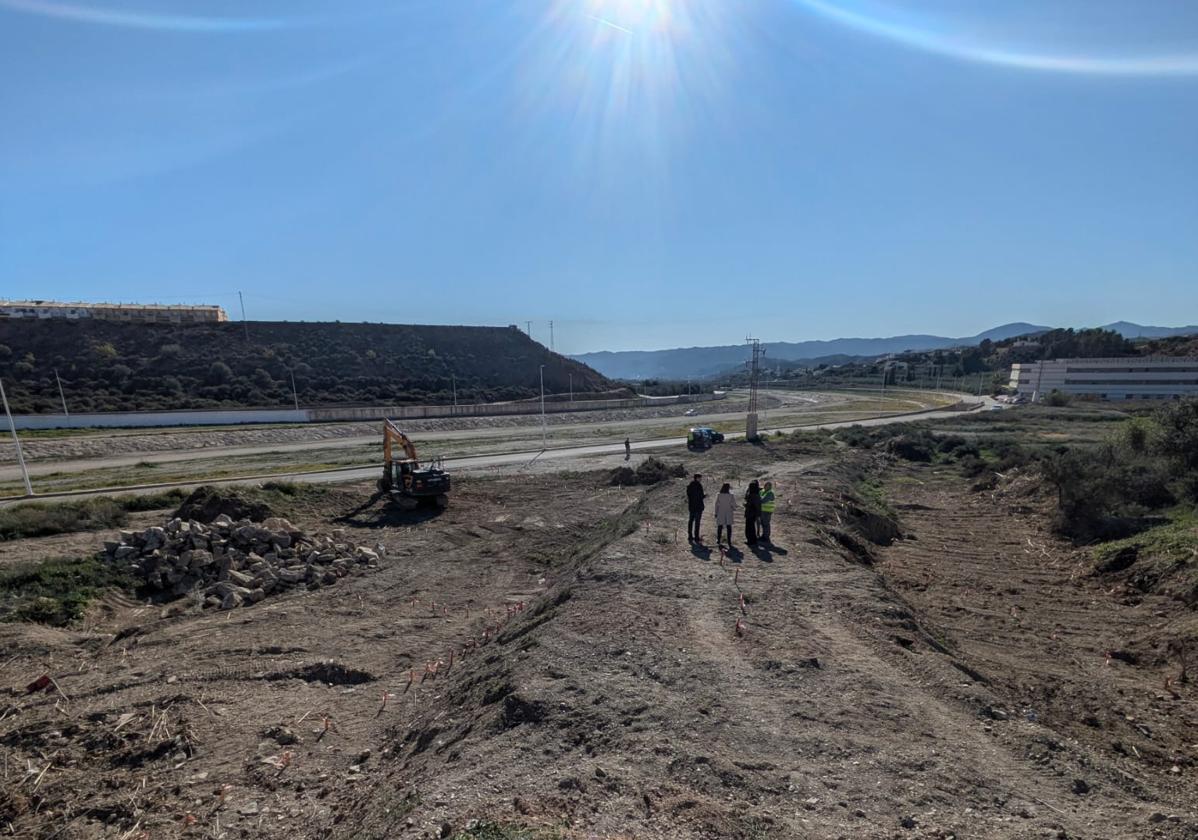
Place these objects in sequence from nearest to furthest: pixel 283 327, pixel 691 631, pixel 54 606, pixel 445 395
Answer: pixel 691 631 < pixel 54 606 < pixel 445 395 < pixel 283 327

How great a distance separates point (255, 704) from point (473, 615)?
5.11 meters

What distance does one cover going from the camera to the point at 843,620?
10.1 m

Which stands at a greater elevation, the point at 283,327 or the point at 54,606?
the point at 283,327

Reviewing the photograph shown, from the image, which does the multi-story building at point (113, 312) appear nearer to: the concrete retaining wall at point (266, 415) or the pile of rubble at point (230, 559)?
the concrete retaining wall at point (266, 415)

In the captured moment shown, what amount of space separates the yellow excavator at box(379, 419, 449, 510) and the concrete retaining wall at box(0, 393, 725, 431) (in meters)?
39.1

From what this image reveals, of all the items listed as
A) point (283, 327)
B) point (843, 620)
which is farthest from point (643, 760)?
point (283, 327)

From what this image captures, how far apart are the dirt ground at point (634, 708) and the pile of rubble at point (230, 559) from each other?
3.16ft

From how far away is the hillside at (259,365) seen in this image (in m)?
62.6

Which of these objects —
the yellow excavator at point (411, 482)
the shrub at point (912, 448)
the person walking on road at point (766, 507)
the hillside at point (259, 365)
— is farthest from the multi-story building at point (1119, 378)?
the yellow excavator at point (411, 482)

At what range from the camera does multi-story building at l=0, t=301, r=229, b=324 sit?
Result: 79500 millimetres

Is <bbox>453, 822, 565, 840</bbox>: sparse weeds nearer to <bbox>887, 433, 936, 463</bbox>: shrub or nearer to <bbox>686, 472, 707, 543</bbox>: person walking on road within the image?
<bbox>686, 472, 707, 543</bbox>: person walking on road

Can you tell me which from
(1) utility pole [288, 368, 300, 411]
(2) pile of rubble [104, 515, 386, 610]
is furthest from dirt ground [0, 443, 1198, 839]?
(1) utility pole [288, 368, 300, 411]

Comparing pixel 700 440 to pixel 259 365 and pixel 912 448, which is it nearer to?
pixel 912 448

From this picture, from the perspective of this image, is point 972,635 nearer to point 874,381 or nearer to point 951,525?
point 951,525
